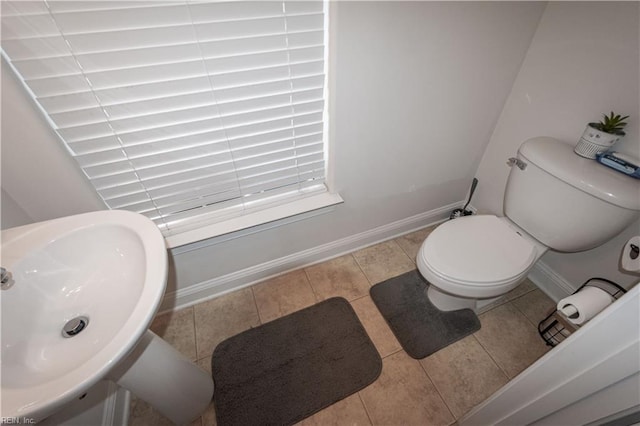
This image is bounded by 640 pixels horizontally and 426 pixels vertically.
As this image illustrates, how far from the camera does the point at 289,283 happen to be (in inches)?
61.5

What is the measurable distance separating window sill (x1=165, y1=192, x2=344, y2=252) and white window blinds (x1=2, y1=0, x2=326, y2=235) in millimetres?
52

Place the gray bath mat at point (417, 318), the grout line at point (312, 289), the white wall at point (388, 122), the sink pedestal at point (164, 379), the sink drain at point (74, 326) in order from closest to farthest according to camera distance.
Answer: the sink drain at point (74, 326)
the sink pedestal at point (164, 379)
the white wall at point (388, 122)
the gray bath mat at point (417, 318)
the grout line at point (312, 289)

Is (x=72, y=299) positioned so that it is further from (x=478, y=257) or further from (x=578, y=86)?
(x=578, y=86)

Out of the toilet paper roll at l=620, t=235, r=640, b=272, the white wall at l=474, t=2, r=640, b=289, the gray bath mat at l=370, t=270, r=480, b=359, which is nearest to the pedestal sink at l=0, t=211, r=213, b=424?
the gray bath mat at l=370, t=270, r=480, b=359

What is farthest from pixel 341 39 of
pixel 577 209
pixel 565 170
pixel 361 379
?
pixel 361 379

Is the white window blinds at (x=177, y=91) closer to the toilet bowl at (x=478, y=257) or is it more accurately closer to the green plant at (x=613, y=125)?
the toilet bowl at (x=478, y=257)

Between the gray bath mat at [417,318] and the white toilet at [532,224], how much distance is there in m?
0.30

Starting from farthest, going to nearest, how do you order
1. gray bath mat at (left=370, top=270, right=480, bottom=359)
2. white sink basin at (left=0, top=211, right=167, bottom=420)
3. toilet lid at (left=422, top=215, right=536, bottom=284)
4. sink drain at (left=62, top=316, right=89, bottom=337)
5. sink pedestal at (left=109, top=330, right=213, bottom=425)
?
gray bath mat at (left=370, top=270, right=480, bottom=359) → toilet lid at (left=422, top=215, right=536, bottom=284) → sink pedestal at (left=109, top=330, right=213, bottom=425) → sink drain at (left=62, top=316, right=89, bottom=337) → white sink basin at (left=0, top=211, right=167, bottom=420)

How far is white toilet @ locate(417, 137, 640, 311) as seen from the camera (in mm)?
977

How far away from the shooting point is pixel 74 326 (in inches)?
25.8

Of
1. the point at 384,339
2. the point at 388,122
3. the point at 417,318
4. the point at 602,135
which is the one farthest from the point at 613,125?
the point at 384,339

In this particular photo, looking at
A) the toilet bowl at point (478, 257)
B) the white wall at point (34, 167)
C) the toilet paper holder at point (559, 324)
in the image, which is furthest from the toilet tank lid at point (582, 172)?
the white wall at point (34, 167)

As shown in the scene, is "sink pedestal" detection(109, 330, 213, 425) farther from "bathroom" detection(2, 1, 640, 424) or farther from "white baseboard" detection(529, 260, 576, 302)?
"white baseboard" detection(529, 260, 576, 302)

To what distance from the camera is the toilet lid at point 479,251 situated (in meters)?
1.10
